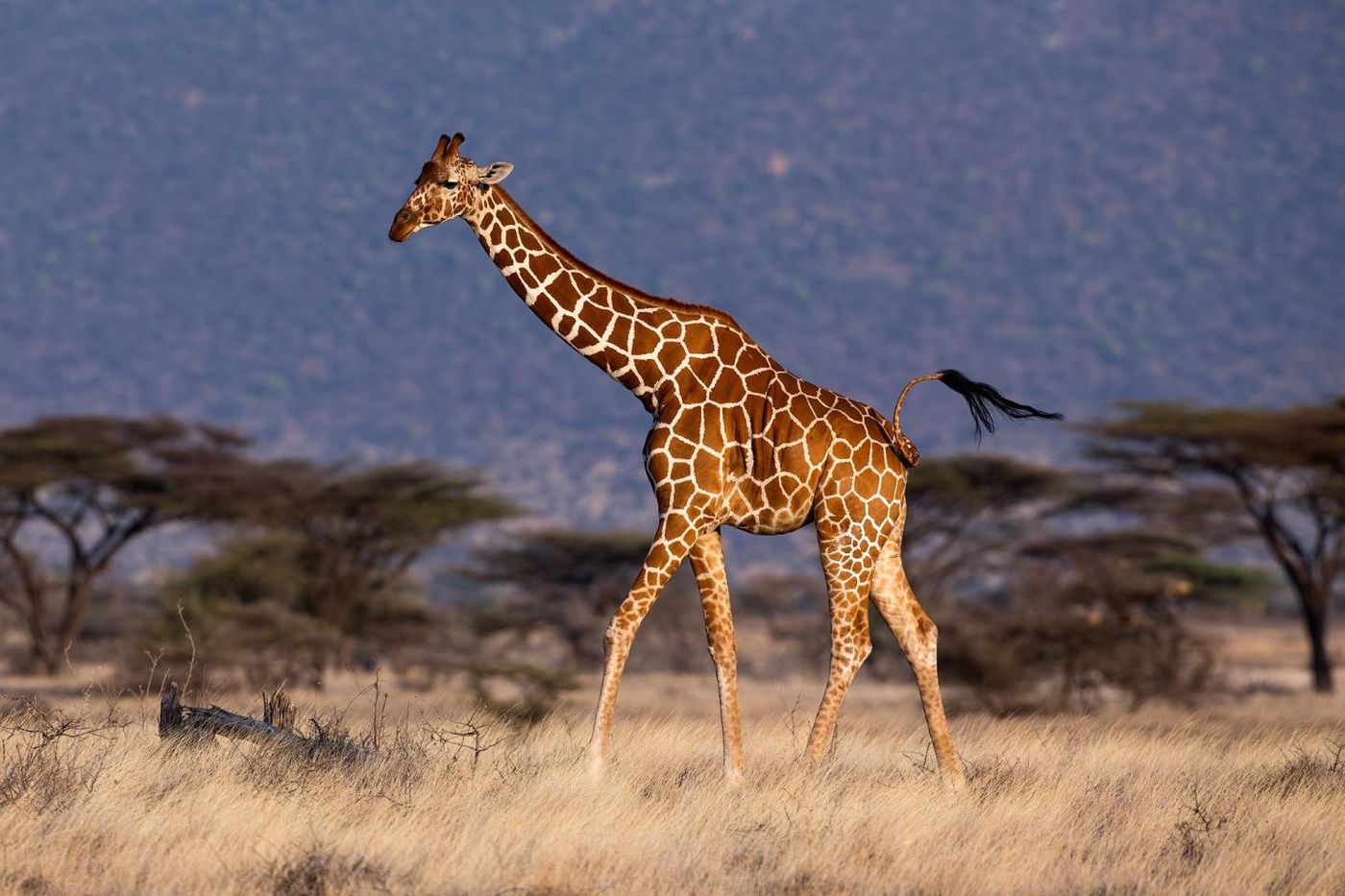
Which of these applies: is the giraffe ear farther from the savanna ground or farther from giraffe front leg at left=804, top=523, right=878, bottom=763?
the savanna ground

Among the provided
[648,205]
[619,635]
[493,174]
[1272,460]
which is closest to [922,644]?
[619,635]

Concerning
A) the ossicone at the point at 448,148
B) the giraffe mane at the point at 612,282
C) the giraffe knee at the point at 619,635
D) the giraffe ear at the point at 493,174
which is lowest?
the giraffe knee at the point at 619,635

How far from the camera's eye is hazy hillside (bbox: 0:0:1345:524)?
136 m

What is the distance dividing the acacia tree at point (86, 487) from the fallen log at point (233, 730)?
96.0ft

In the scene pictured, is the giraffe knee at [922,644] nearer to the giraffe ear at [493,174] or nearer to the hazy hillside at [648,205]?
the giraffe ear at [493,174]

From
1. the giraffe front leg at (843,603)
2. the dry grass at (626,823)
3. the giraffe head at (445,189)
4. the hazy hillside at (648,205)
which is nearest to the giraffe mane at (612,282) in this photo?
the giraffe head at (445,189)

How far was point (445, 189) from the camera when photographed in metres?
10.4

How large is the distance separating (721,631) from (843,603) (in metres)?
0.69

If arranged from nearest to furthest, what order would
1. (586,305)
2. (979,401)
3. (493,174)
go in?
(493,174) < (586,305) < (979,401)

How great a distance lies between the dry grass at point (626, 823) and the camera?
7734mm

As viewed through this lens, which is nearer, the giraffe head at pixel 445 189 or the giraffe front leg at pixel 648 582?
the giraffe front leg at pixel 648 582

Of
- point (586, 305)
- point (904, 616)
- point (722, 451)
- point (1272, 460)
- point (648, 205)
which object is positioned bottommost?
point (904, 616)

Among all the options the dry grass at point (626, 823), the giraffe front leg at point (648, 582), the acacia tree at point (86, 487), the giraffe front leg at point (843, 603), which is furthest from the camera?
the acacia tree at point (86, 487)

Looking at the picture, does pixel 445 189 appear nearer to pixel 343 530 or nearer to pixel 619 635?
pixel 619 635
